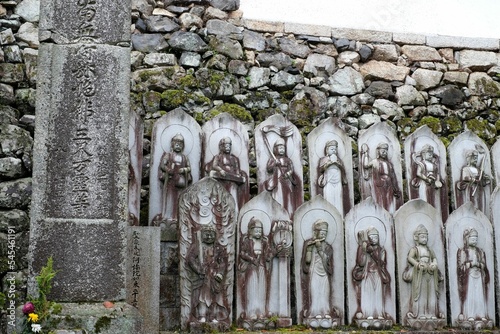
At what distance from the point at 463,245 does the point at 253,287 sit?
6.90 ft

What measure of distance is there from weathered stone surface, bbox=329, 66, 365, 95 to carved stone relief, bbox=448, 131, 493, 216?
5.71 ft

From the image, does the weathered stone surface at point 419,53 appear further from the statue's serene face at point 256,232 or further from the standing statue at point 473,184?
the statue's serene face at point 256,232

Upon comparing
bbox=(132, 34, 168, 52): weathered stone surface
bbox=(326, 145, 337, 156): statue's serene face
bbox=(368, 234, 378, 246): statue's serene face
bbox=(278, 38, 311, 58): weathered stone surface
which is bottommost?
bbox=(368, 234, 378, 246): statue's serene face

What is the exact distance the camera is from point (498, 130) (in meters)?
10.2

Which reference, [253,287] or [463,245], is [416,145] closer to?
[463,245]

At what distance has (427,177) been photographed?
27.9ft

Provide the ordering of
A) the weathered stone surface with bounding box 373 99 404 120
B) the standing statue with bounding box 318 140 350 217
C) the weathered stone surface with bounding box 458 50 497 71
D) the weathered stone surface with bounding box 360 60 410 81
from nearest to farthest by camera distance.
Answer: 1. the standing statue with bounding box 318 140 350 217
2. the weathered stone surface with bounding box 373 99 404 120
3. the weathered stone surface with bounding box 360 60 410 81
4. the weathered stone surface with bounding box 458 50 497 71

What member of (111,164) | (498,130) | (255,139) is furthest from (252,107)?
(111,164)

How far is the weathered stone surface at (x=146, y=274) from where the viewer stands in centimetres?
600

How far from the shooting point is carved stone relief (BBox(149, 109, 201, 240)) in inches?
296

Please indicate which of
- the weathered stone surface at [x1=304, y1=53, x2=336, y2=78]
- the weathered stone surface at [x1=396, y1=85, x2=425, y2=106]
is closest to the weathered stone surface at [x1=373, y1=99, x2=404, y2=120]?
the weathered stone surface at [x1=396, y1=85, x2=425, y2=106]

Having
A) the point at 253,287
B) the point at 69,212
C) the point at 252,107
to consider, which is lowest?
the point at 253,287

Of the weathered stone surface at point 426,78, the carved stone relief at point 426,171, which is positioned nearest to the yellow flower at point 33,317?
the carved stone relief at point 426,171

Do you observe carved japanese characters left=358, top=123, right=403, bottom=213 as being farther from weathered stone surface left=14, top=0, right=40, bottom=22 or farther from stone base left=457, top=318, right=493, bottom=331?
weathered stone surface left=14, top=0, right=40, bottom=22
